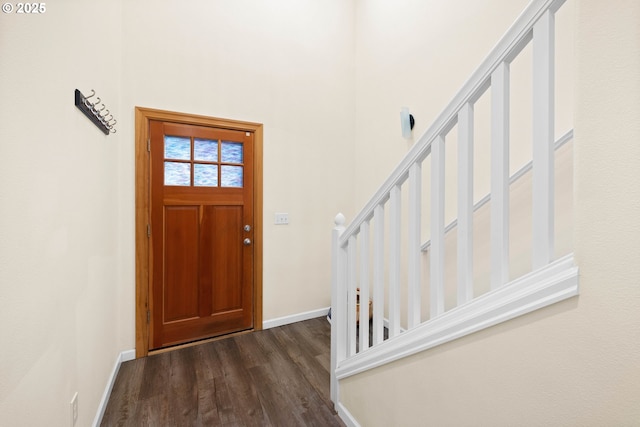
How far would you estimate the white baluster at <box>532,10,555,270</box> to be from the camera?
0.79m

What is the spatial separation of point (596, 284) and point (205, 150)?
2.69 m

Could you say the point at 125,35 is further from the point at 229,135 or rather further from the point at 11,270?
the point at 11,270

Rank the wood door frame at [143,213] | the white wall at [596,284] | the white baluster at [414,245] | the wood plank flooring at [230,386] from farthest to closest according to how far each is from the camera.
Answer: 1. the wood door frame at [143,213]
2. the wood plank flooring at [230,386]
3. the white baluster at [414,245]
4. the white wall at [596,284]

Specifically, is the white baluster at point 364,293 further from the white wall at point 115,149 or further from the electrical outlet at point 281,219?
the electrical outlet at point 281,219

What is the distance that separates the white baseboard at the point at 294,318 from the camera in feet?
9.57

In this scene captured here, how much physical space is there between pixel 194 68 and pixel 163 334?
233 centimetres

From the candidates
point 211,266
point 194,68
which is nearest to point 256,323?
point 211,266

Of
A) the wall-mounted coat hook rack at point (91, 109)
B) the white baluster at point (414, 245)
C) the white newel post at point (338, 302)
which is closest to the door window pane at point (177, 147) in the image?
the wall-mounted coat hook rack at point (91, 109)

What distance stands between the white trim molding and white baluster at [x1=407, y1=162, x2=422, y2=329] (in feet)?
0.25

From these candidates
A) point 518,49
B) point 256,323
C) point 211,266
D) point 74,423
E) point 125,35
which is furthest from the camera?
point 256,323

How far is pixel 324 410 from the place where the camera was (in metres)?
1.76

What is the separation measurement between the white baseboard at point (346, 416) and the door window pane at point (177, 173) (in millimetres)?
2081

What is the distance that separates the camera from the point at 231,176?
277cm

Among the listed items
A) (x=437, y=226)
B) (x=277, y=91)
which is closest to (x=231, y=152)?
(x=277, y=91)
